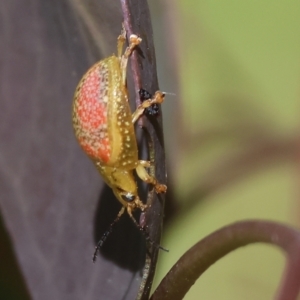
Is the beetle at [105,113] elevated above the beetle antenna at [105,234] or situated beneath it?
elevated above

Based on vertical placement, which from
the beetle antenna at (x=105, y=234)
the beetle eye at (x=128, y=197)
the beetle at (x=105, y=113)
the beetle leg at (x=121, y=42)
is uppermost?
the beetle leg at (x=121, y=42)

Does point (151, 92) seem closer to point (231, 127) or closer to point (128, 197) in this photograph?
point (128, 197)

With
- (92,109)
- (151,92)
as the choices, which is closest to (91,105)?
(92,109)

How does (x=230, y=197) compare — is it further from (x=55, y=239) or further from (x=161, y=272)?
(x=55, y=239)

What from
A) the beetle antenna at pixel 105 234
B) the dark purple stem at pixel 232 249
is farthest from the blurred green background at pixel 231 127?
the dark purple stem at pixel 232 249

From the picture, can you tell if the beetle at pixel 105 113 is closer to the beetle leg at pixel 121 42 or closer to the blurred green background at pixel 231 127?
the beetle leg at pixel 121 42

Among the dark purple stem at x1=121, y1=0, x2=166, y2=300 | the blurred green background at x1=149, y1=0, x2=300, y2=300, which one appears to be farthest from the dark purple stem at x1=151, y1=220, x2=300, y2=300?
the blurred green background at x1=149, y1=0, x2=300, y2=300

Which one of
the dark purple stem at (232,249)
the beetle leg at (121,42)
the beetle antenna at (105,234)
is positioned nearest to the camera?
the dark purple stem at (232,249)
